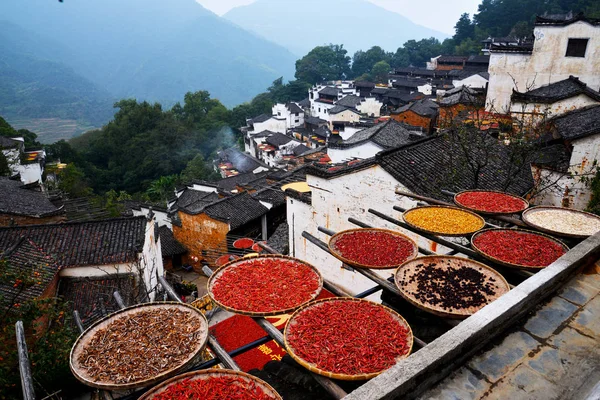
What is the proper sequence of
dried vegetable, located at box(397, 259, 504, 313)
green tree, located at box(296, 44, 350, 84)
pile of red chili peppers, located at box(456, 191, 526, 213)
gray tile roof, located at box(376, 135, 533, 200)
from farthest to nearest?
green tree, located at box(296, 44, 350, 84)
gray tile roof, located at box(376, 135, 533, 200)
pile of red chili peppers, located at box(456, 191, 526, 213)
dried vegetable, located at box(397, 259, 504, 313)

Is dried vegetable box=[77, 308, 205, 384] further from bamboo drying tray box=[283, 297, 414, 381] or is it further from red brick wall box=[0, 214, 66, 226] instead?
red brick wall box=[0, 214, 66, 226]

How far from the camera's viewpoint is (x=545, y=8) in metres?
51.3

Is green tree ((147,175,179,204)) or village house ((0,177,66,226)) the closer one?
village house ((0,177,66,226))

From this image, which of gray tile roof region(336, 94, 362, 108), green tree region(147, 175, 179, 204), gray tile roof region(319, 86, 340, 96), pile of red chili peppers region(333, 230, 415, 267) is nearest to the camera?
pile of red chili peppers region(333, 230, 415, 267)

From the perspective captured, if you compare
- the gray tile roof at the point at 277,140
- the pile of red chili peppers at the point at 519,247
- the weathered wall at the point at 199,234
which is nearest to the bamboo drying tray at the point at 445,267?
the pile of red chili peppers at the point at 519,247

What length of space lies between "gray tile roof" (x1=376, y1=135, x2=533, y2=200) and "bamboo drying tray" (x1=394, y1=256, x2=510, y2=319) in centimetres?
519

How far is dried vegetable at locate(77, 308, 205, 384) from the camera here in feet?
10.5

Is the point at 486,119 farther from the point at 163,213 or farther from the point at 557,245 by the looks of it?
the point at 163,213

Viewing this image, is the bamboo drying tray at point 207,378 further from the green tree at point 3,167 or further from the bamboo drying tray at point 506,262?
the green tree at point 3,167

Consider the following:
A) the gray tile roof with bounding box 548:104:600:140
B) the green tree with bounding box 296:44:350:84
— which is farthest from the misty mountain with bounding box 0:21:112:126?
the gray tile roof with bounding box 548:104:600:140

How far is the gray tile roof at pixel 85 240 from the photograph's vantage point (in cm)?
1186

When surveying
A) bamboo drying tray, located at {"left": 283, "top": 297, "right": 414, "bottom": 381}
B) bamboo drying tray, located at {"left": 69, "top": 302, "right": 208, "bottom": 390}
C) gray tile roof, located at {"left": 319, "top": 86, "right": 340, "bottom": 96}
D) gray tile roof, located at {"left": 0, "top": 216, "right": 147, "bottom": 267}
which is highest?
bamboo drying tray, located at {"left": 283, "top": 297, "right": 414, "bottom": 381}

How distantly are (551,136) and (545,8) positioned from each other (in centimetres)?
4983

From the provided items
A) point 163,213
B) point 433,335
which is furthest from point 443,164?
point 163,213
